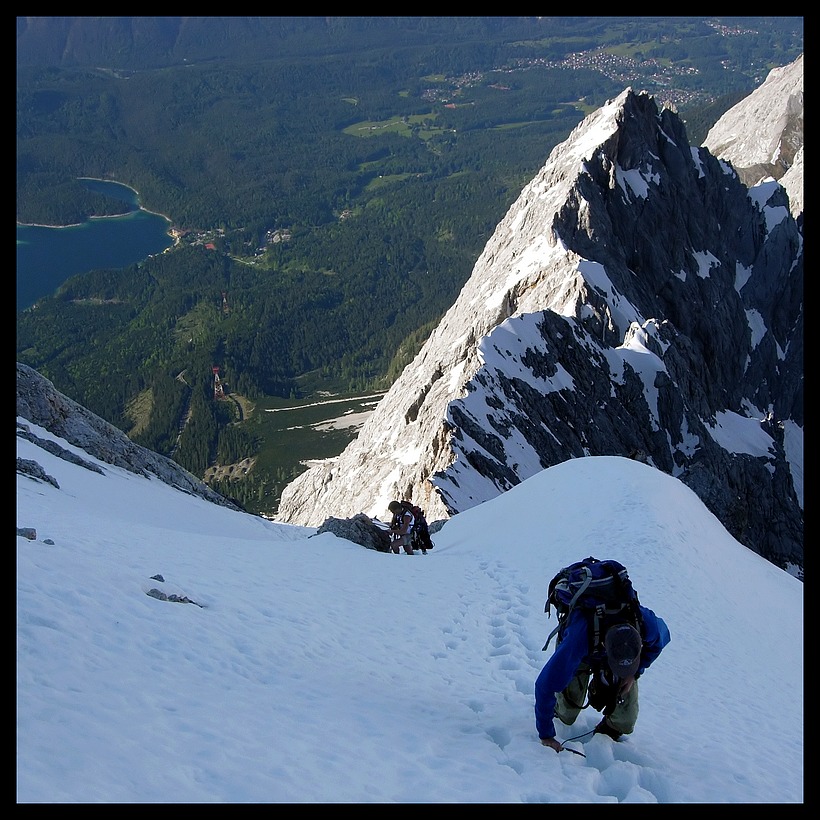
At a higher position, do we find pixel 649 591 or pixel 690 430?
pixel 649 591

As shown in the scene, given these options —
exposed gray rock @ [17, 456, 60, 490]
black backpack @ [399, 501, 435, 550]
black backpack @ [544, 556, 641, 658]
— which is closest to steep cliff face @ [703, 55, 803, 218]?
black backpack @ [399, 501, 435, 550]

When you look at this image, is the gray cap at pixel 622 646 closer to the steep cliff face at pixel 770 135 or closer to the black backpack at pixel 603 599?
the black backpack at pixel 603 599

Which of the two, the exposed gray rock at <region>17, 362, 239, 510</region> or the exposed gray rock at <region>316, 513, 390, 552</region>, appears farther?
the exposed gray rock at <region>17, 362, 239, 510</region>

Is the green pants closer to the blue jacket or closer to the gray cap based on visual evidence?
the blue jacket

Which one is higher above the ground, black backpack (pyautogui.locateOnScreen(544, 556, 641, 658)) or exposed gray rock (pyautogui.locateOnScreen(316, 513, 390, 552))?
black backpack (pyautogui.locateOnScreen(544, 556, 641, 658))
